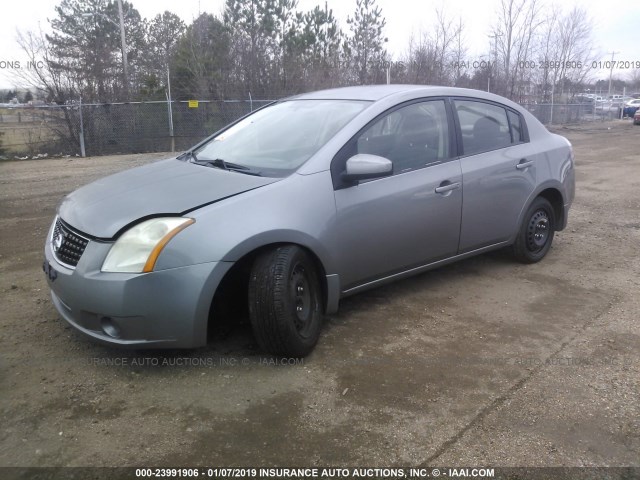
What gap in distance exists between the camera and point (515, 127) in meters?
5.06

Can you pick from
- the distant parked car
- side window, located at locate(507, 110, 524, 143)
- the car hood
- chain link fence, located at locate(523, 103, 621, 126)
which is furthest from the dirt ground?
the distant parked car

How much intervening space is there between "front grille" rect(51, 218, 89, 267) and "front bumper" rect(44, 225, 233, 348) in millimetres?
83

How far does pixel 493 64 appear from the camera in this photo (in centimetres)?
3064

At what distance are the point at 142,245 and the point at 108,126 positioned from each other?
613 inches

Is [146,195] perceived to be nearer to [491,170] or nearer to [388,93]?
[388,93]

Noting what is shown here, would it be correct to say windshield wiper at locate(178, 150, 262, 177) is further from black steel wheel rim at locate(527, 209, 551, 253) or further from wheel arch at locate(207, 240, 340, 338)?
black steel wheel rim at locate(527, 209, 551, 253)

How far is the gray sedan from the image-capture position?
3.04 metres

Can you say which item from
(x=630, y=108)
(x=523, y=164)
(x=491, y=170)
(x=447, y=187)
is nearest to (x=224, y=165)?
(x=447, y=187)

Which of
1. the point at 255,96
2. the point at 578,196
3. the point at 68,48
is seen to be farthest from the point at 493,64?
the point at 578,196

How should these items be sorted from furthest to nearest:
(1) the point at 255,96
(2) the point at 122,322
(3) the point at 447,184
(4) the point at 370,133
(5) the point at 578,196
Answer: (1) the point at 255,96 < (5) the point at 578,196 < (3) the point at 447,184 < (4) the point at 370,133 < (2) the point at 122,322

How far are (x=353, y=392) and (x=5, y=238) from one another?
4.92 m

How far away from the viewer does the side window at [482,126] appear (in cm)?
458

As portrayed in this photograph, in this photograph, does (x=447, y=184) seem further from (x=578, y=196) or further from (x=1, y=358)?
(x=578, y=196)

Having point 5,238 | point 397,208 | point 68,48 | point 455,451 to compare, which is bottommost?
point 455,451
